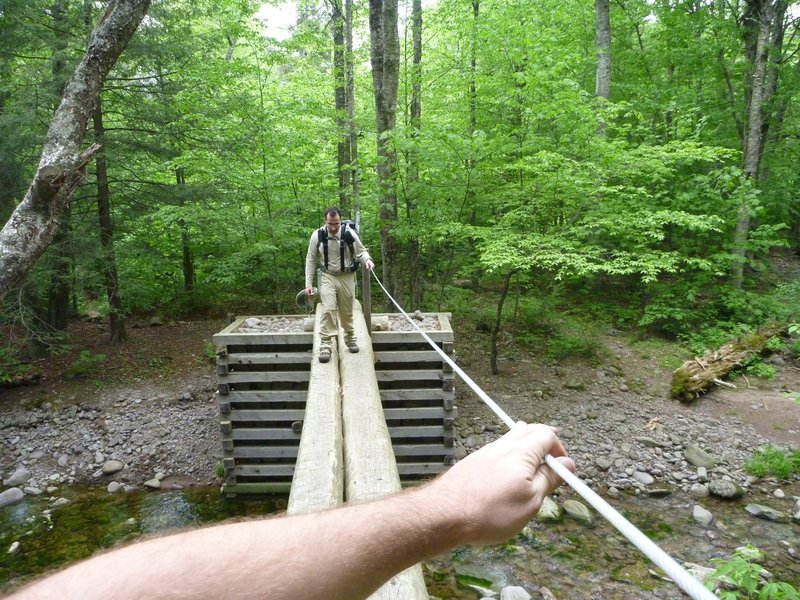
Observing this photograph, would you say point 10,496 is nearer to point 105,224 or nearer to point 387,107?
point 105,224

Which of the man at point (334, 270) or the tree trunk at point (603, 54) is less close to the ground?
the tree trunk at point (603, 54)

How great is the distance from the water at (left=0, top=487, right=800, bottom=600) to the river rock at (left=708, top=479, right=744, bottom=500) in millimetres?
98

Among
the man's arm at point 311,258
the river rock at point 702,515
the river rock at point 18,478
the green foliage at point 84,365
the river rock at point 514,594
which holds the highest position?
the man's arm at point 311,258

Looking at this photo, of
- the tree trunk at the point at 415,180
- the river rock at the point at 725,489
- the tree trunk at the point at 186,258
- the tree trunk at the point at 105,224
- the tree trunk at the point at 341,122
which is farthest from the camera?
the tree trunk at the point at 186,258

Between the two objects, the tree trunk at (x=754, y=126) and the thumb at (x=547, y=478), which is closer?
the thumb at (x=547, y=478)

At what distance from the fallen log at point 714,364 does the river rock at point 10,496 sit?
34.7ft

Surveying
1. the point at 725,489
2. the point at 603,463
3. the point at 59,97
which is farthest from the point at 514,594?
the point at 59,97

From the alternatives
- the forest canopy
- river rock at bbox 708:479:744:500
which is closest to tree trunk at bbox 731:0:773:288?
the forest canopy

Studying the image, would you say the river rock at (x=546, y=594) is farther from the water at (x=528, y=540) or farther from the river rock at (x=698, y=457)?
the river rock at (x=698, y=457)

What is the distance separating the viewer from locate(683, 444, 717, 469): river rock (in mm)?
6507

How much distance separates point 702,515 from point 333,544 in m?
6.32

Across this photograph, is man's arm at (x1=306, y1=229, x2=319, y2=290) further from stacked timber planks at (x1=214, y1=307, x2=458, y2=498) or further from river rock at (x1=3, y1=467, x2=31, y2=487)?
river rock at (x1=3, y1=467, x2=31, y2=487)

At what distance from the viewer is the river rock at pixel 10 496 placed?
6.25 metres

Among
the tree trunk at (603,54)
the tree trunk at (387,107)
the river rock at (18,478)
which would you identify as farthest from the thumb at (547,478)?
the tree trunk at (603,54)
